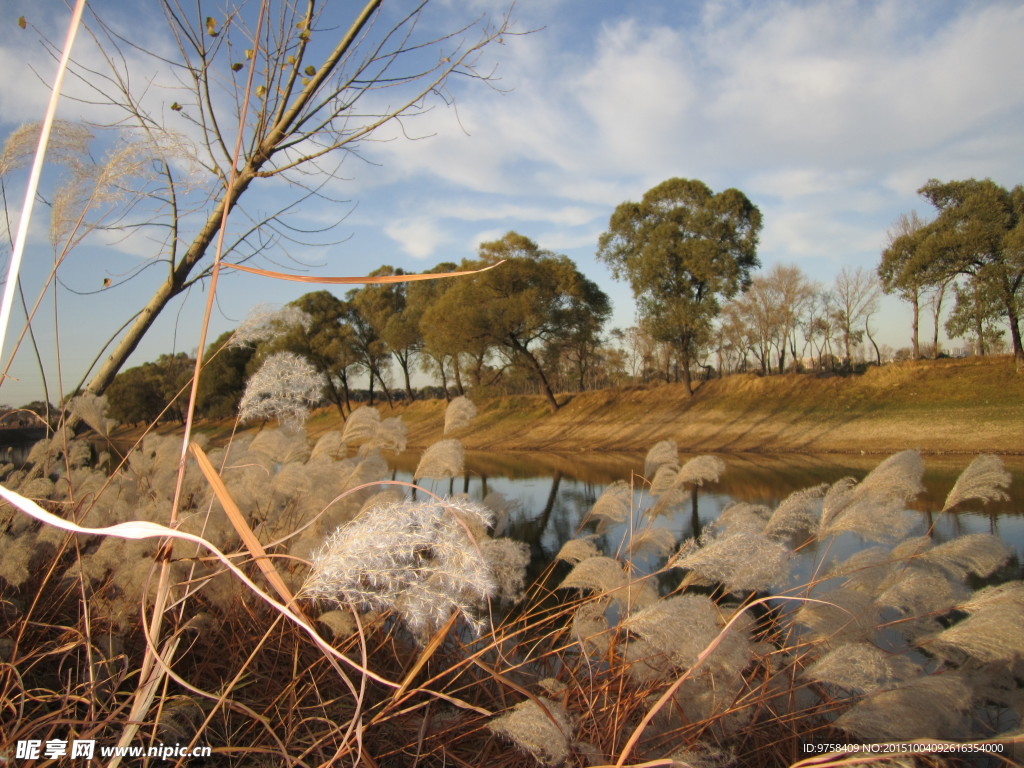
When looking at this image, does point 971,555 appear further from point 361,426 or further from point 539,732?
point 361,426

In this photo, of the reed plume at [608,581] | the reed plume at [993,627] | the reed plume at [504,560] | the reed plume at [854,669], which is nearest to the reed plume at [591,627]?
the reed plume at [608,581]

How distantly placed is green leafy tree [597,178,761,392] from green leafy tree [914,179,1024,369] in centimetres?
545

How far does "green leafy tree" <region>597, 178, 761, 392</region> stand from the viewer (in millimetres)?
21172

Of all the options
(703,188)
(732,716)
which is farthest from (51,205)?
(703,188)

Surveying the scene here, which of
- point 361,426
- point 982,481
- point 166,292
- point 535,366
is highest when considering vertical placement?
point 535,366

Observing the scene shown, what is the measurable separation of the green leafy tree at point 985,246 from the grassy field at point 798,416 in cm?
206

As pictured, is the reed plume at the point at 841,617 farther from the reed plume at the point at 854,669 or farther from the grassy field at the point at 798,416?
the grassy field at the point at 798,416

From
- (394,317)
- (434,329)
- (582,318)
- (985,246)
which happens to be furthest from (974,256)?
(394,317)

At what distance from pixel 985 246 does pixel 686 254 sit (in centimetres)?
830

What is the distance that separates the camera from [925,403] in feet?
55.8

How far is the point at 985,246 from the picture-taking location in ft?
56.0

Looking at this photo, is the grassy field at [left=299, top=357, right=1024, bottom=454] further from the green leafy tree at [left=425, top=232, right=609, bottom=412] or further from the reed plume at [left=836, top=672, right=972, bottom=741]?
the reed plume at [left=836, top=672, right=972, bottom=741]

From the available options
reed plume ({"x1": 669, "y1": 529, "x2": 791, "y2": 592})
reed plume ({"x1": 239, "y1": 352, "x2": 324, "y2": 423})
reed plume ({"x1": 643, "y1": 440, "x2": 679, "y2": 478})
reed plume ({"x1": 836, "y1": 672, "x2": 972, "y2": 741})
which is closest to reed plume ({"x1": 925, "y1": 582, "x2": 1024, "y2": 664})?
reed plume ({"x1": 836, "y1": 672, "x2": 972, "y2": 741})

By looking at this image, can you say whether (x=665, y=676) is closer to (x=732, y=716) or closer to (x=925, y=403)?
(x=732, y=716)
